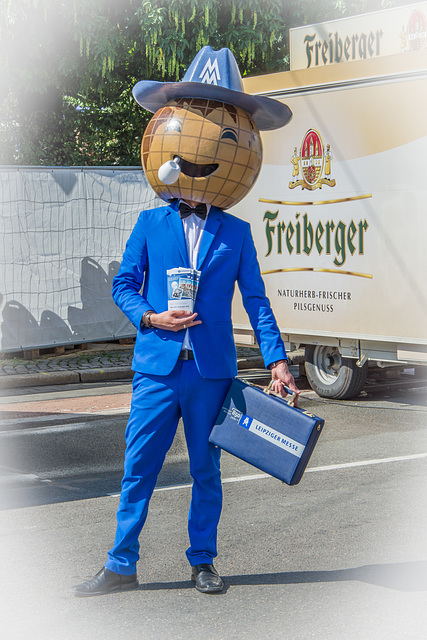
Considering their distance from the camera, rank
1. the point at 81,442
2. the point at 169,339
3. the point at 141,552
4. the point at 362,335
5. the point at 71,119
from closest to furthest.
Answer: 1. the point at 169,339
2. the point at 141,552
3. the point at 81,442
4. the point at 362,335
5. the point at 71,119

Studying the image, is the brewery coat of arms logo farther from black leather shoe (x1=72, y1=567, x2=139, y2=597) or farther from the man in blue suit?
black leather shoe (x1=72, y1=567, x2=139, y2=597)

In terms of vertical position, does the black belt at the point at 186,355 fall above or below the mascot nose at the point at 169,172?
below

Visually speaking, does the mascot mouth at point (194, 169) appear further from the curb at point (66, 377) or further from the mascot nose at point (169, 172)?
→ the curb at point (66, 377)

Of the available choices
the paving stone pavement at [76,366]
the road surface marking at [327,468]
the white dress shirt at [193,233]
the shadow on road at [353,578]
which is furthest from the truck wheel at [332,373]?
the white dress shirt at [193,233]

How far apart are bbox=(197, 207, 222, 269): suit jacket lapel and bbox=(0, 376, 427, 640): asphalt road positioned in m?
1.54

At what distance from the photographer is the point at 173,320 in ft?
12.4

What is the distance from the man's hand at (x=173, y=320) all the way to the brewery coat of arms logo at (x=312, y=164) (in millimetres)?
5334

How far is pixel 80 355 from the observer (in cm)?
1211

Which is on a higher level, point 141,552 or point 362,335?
point 362,335

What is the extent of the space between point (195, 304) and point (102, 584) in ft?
4.35

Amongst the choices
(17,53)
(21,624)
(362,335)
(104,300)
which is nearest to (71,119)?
(17,53)

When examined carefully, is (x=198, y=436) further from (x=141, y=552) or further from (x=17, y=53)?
(x=17, y=53)

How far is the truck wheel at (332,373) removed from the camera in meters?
9.30

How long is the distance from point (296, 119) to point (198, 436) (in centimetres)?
579
